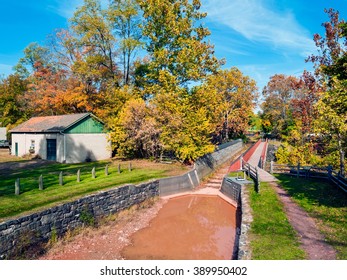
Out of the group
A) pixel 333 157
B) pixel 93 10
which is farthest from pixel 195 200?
pixel 93 10

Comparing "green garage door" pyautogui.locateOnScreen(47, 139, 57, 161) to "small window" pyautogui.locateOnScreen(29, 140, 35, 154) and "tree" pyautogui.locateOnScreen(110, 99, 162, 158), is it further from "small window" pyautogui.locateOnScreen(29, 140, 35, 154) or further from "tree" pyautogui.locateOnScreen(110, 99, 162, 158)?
"tree" pyautogui.locateOnScreen(110, 99, 162, 158)

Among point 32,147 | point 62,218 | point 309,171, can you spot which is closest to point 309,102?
point 309,171

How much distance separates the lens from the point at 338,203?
14914mm

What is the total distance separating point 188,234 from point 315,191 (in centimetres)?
962

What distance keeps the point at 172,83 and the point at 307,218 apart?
70.6ft

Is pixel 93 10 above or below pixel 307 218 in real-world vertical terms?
above

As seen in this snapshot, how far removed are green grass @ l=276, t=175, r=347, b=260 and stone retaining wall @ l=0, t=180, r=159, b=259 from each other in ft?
34.1

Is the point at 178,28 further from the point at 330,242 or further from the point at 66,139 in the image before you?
the point at 330,242

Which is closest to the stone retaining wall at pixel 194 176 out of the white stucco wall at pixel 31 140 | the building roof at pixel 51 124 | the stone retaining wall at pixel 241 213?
the stone retaining wall at pixel 241 213

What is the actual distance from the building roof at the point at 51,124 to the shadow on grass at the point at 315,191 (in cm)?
2097

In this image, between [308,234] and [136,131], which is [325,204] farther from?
[136,131]

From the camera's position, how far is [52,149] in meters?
28.4

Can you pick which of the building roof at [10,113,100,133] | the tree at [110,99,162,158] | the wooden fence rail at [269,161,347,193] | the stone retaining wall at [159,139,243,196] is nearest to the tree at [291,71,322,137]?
the wooden fence rail at [269,161,347,193]
